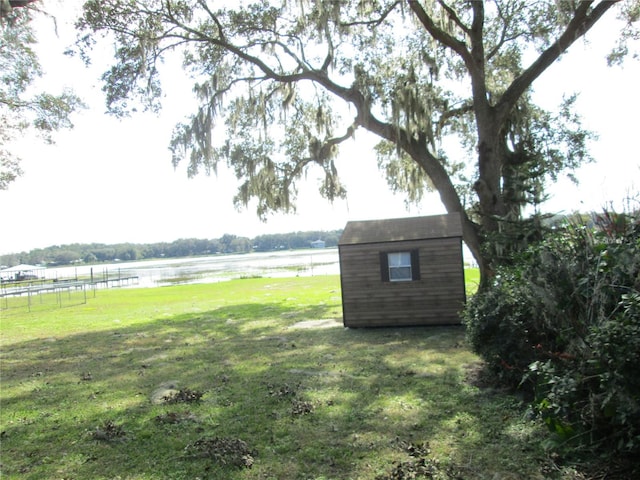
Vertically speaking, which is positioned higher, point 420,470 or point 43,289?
point 43,289

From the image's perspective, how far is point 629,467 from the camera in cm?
301

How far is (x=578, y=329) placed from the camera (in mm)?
3818

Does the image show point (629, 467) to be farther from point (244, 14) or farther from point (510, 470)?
point (244, 14)

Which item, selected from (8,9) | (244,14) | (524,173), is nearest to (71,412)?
(8,9)

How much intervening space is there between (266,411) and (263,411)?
4 cm

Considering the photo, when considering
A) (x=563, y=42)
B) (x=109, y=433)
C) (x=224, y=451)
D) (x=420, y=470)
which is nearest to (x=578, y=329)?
(x=420, y=470)

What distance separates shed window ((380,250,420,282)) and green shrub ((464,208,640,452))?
4421mm

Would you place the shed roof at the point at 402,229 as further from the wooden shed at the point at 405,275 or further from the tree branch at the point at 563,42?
the tree branch at the point at 563,42

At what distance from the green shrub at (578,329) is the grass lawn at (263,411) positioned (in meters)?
0.47

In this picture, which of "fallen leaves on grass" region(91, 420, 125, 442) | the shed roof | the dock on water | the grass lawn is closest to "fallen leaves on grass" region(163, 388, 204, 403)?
the grass lawn

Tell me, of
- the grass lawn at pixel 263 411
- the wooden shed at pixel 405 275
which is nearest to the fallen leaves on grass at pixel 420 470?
the grass lawn at pixel 263 411

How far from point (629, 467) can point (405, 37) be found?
1371 cm

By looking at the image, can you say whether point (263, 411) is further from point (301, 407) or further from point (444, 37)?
point (444, 37)

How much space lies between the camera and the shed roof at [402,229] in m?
10.1
